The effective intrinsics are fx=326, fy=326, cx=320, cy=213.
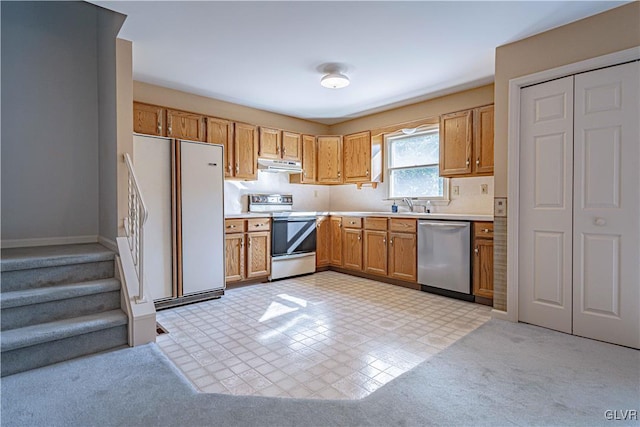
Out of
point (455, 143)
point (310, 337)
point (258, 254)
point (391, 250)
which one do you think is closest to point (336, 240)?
point (391, 250)

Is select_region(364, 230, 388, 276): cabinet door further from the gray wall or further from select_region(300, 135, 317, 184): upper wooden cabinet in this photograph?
the gray wall

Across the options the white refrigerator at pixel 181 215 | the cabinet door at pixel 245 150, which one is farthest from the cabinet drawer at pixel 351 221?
the white refrigerator at pixel 181 215

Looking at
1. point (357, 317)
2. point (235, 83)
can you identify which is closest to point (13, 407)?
point (357, 317)

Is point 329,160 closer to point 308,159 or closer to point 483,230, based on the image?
point 308,159

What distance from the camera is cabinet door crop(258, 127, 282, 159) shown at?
4684 mm

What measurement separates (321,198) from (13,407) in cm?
467

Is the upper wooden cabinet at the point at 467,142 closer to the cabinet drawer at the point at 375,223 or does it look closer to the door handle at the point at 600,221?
the cabinet drawer at the point at 375,223

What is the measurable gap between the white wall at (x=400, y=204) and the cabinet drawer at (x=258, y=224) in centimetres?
174

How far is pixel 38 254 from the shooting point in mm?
2580

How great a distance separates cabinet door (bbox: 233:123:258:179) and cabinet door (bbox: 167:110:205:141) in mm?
477

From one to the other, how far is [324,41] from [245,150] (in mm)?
2102

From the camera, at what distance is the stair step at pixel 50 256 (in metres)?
2.33

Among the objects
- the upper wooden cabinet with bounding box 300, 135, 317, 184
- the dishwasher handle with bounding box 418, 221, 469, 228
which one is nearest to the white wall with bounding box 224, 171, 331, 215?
the upper wooden cabinet with bounding box 300, 135, 317, 184

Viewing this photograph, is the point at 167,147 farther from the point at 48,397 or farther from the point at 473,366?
the point at 473,366
